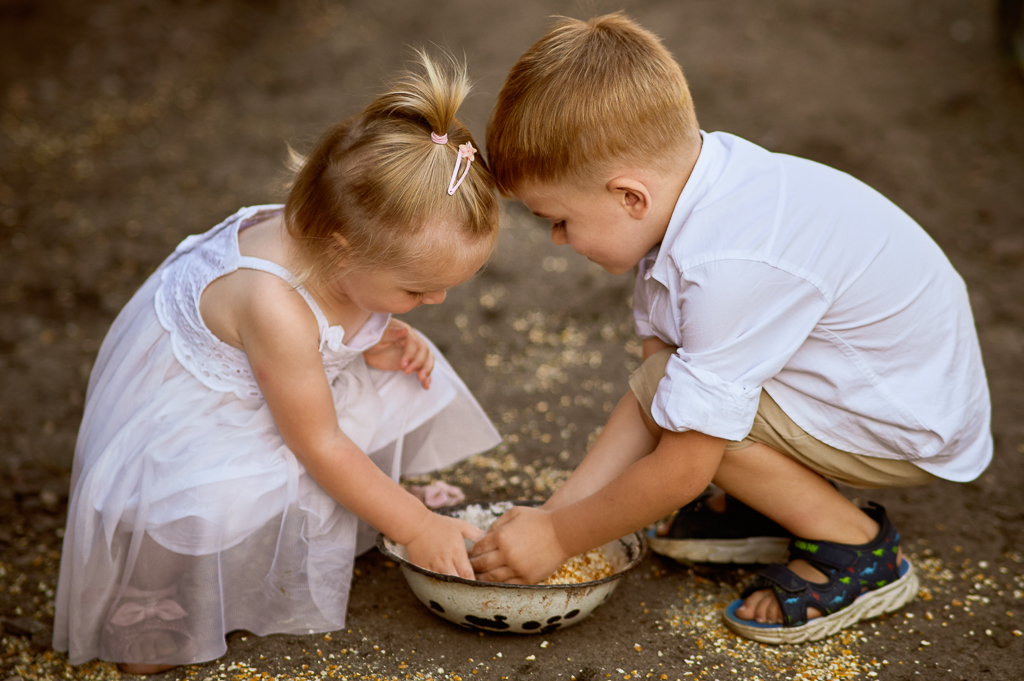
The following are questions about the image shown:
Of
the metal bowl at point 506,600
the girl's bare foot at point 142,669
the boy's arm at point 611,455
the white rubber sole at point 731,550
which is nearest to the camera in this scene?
the metal bowl at point 506,600

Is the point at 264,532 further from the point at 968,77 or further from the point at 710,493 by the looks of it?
the point at 968,77

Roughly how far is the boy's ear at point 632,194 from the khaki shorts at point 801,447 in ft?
1.08

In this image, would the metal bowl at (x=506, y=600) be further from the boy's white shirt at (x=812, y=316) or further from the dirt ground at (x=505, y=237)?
the boy's white shirt at (x=812, y=316)

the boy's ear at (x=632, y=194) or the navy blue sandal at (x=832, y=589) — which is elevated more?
the boy's ear at (x=632, y=194)

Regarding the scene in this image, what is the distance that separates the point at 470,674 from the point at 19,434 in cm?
182

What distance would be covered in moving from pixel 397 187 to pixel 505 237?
2.28 meters

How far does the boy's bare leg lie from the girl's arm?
24.6 inches

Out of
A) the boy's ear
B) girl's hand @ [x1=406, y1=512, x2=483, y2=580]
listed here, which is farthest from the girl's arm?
the boy's ear

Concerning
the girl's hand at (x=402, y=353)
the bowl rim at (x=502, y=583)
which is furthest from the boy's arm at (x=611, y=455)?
the girl's hand at (x=402, y=353)

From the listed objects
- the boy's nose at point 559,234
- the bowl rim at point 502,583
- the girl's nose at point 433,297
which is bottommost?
the bowl rim at point 502,583

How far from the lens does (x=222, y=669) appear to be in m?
1.80

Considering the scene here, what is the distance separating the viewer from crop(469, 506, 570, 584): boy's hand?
1.83 m

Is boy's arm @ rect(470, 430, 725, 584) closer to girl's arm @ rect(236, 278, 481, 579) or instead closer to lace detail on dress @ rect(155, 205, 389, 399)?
girl's arm @ rect(236, 278, 481, 579)

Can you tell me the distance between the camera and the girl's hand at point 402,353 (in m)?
2.18
